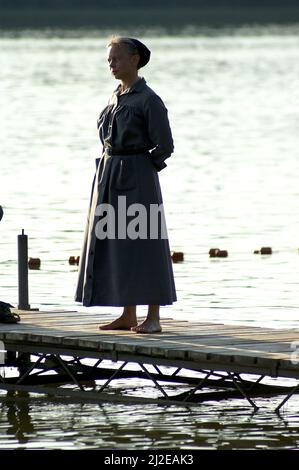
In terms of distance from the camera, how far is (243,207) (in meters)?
27.8

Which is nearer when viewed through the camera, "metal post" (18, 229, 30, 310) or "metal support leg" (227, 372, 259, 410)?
"metal support leg" (227, 372, 259, 410)

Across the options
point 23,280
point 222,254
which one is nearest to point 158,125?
point 23,280

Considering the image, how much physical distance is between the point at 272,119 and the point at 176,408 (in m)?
32.3

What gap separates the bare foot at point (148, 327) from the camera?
1480 cm

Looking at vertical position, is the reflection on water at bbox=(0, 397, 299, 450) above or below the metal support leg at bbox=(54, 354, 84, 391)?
below

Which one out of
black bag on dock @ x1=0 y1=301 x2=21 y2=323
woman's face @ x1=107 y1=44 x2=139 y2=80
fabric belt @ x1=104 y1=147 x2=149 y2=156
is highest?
woman's face @ x1=107 y1=44 x2=139 y2=80

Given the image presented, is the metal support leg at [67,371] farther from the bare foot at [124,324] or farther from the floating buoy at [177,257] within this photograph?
the floating buoy at [177,257]

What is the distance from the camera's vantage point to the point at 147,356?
1421 cm

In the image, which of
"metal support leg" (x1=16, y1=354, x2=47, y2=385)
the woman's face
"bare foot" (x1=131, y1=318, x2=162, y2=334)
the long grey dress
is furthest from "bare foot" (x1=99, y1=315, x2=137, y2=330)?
the woman's face

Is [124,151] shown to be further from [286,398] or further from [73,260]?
[73,260]

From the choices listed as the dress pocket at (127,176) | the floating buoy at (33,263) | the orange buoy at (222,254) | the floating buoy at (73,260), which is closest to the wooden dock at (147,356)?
the dress pocket at (127,176)

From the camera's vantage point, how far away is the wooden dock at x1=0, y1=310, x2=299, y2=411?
45.5ft

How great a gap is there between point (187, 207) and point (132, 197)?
42.9 ft

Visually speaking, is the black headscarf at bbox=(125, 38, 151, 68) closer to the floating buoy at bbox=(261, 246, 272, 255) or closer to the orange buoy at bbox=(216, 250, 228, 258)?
the orange buoy at bbox=(216, 250, 228, 258)
